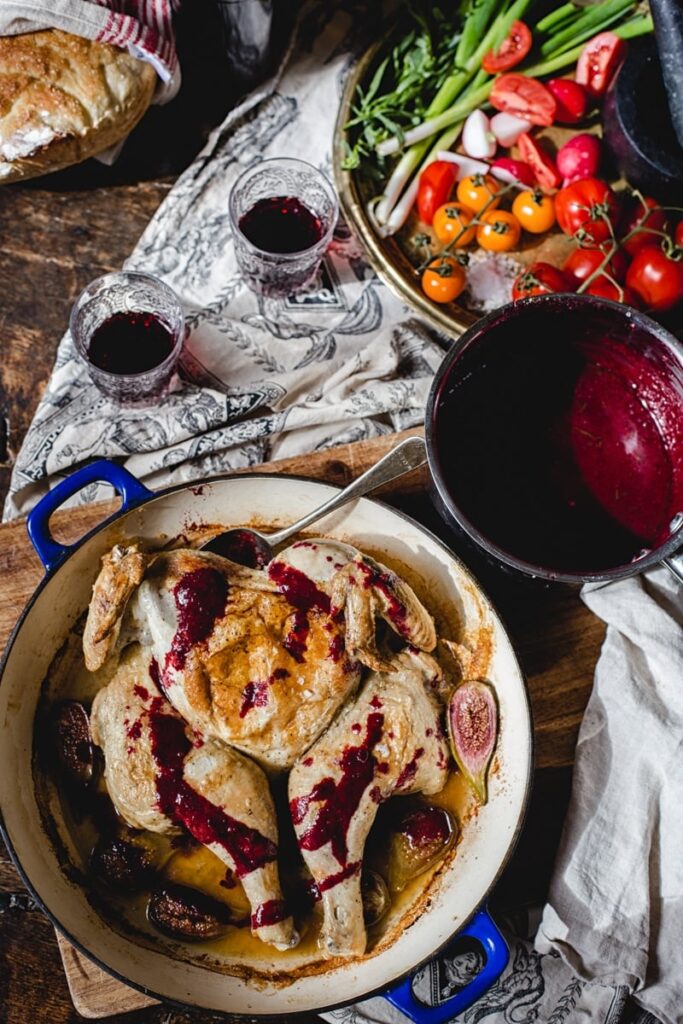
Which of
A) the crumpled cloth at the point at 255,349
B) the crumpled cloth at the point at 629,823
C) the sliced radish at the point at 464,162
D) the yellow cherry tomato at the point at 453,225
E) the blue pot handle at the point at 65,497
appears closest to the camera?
the blue pot handle at the point at 65,497

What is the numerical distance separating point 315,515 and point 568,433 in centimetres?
62

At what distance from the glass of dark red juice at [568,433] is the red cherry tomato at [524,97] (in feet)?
2.84

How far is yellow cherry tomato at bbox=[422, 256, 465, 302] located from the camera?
2.53 m

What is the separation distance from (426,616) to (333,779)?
42 centimetres

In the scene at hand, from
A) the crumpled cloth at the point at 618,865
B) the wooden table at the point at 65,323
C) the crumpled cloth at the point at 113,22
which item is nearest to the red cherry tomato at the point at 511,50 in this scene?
the wooden table at the point at 65,323

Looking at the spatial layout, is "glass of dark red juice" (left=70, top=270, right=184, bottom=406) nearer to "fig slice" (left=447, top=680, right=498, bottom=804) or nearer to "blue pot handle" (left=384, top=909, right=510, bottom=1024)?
"fig slice" (left=447, top=680, right=498, bottom=804)

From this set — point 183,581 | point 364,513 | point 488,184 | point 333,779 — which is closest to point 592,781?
point 333,779

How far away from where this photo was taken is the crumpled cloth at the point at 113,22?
7.50 feet

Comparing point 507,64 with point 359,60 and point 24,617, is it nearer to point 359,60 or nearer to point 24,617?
point 359,60

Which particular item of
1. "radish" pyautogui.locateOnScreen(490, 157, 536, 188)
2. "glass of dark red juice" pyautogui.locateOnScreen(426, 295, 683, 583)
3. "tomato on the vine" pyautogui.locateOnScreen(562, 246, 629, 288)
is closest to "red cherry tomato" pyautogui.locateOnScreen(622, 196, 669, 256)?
"tomato on the vine" pyautogui.locateOnScreen(562, 246, 629, 288)

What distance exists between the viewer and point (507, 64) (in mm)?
2625

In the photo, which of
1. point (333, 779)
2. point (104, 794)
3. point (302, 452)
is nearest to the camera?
point (333, 779)

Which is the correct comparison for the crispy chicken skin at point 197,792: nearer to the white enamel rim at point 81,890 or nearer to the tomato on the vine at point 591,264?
the white enamel rim at point 81,890

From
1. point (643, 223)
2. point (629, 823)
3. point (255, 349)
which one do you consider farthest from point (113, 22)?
point (629, 823)
